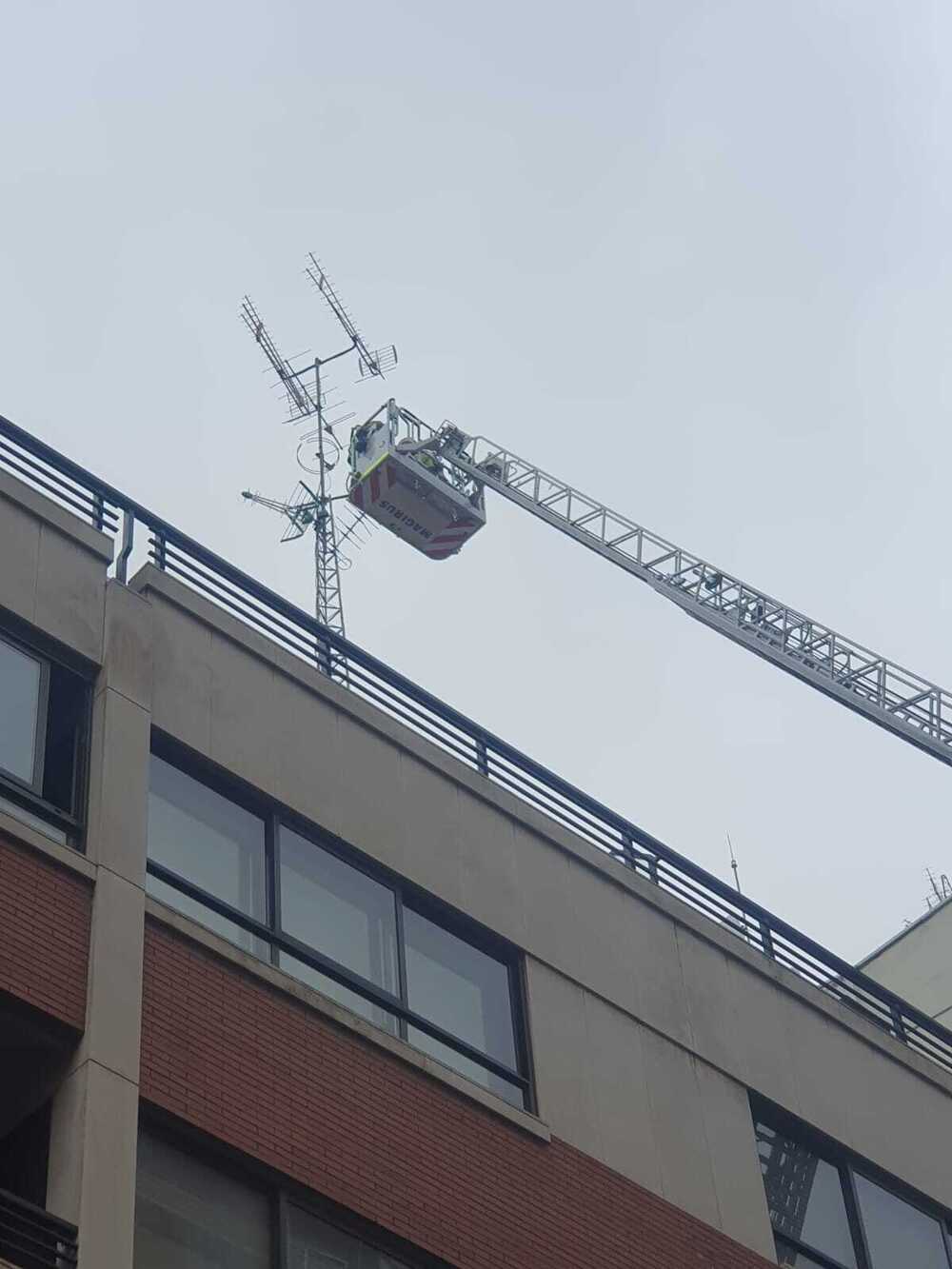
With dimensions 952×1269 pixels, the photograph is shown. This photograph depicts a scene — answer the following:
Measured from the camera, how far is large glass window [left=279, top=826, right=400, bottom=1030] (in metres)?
16.8

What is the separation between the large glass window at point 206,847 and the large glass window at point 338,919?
287 millimetres

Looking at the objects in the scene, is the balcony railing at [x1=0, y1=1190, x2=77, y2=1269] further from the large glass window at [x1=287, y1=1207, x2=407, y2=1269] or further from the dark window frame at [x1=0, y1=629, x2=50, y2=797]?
the dark window frame at [x1=0, y1=629, x2=50, y2=797]

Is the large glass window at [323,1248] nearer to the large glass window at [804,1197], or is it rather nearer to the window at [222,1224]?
the window at [222,1224]

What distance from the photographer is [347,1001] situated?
660 inches

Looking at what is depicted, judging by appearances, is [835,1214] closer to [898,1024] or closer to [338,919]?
[898,1024]

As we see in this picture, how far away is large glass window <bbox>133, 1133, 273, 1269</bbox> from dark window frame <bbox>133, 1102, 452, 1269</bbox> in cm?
5

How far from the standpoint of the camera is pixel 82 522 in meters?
17.5

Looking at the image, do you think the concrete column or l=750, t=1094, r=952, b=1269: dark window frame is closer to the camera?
the concrete column

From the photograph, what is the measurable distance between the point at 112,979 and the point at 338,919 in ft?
9.96

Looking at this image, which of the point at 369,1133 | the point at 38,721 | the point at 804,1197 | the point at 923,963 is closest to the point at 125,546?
the point at 38,721

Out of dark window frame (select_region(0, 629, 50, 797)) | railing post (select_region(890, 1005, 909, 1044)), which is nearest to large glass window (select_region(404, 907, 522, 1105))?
dark window frame (select_region(0, 629, 50, 797))

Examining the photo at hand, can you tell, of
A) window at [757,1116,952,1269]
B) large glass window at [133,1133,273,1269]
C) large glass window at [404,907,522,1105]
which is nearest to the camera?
large glass window at [133,1133,273,1269]

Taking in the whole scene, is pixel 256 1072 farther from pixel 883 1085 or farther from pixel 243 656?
pixel 883 1085

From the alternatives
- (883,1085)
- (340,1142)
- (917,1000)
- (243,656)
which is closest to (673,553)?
Answer: (917,1000)
